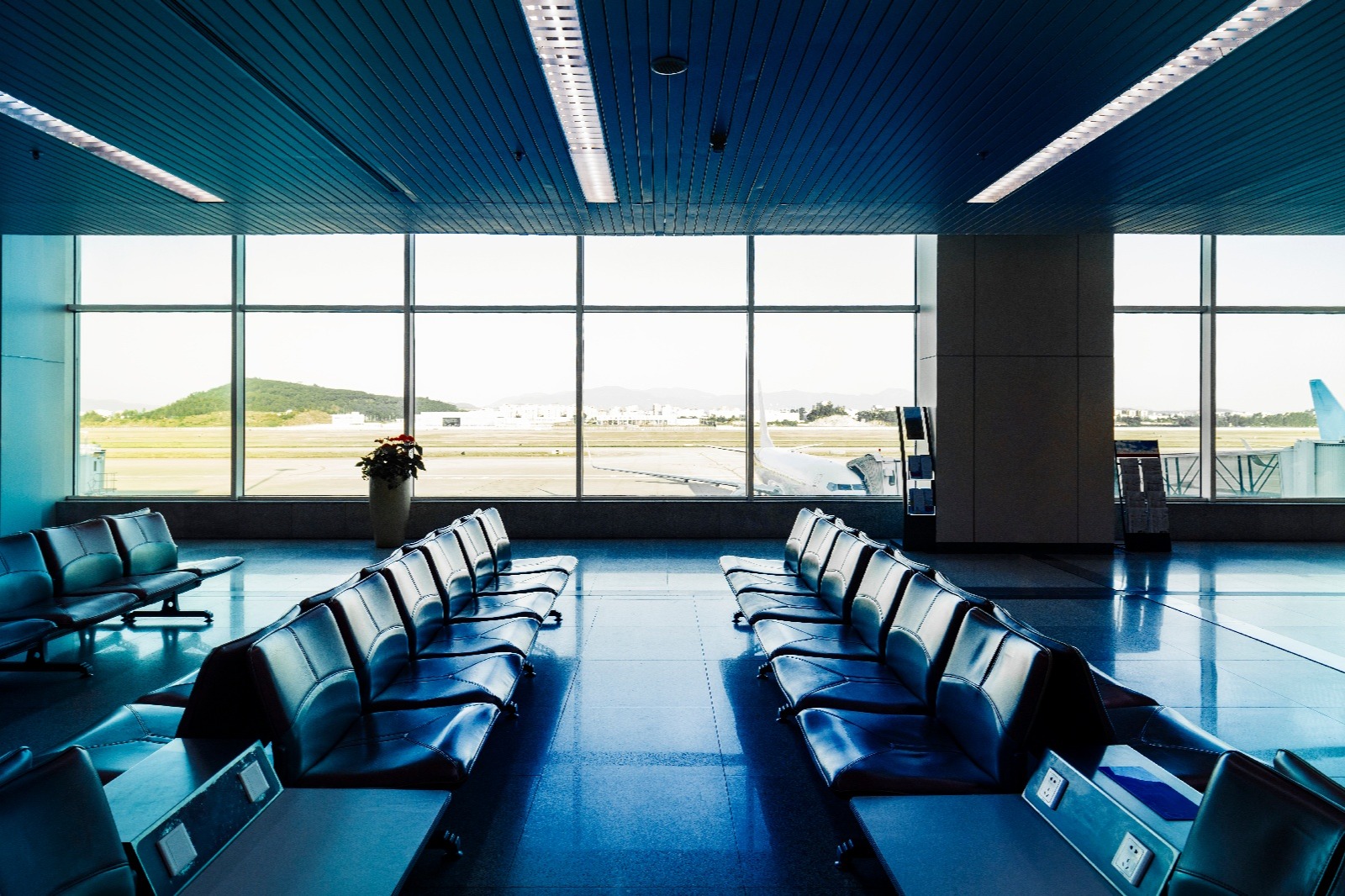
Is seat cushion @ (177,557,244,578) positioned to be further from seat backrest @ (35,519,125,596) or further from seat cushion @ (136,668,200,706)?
seat cushion @ (136,668,200,706)

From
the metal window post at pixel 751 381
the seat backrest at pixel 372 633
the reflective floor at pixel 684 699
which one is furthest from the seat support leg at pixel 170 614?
the metal window post at pixel 751 381

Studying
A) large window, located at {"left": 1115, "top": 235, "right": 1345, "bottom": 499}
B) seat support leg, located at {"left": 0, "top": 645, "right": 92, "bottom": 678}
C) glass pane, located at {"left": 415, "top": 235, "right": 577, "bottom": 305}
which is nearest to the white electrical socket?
seat support leg, located at {"left": 0, "top": 645, "right": 92, "bottom": 678}

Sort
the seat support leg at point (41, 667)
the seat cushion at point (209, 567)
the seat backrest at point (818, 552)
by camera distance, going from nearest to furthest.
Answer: the seat support leg at point (41, 667) → the seat backrest at point (818, 552) → the seat cushion at point (209, 567)

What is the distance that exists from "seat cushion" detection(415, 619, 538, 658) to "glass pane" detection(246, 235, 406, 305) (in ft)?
21.7

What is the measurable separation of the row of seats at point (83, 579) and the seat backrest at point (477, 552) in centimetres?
204

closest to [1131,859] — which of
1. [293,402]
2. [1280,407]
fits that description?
[293,402]

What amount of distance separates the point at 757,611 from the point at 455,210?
4717 millimetres

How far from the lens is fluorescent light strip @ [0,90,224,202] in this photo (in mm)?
4811

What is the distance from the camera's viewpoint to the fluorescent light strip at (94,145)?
4.81 meters

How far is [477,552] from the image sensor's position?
15.9ft

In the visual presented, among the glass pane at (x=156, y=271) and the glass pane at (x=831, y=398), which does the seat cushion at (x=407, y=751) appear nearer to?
the glass pane at (x=831, y=398)

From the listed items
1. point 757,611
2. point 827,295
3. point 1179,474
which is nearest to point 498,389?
point 827,295

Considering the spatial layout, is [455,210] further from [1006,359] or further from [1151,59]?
[1006,359]

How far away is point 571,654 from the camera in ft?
15.3
